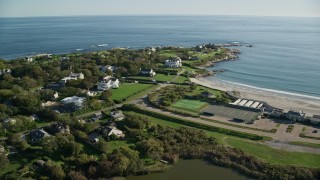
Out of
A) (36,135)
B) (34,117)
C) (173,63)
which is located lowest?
(34,117)

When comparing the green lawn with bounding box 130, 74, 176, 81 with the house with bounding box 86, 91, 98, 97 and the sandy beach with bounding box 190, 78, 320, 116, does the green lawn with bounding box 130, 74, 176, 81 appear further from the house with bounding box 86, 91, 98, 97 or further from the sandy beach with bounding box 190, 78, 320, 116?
the house with bounding box 86, 91, 98, 97

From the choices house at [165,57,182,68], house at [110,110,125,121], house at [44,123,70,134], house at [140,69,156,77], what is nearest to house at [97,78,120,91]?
house at [140,69,156,77]

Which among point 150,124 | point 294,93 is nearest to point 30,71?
point 150,124

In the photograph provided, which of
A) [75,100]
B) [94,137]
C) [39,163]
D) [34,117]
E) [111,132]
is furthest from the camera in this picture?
[75,100]

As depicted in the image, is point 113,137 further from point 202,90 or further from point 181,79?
point 181,79

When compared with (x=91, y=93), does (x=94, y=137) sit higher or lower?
lower

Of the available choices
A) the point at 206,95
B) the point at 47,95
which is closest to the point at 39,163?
the point at 47,95

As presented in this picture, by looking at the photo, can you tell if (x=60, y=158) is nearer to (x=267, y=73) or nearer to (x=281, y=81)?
(x=281, y=81)
